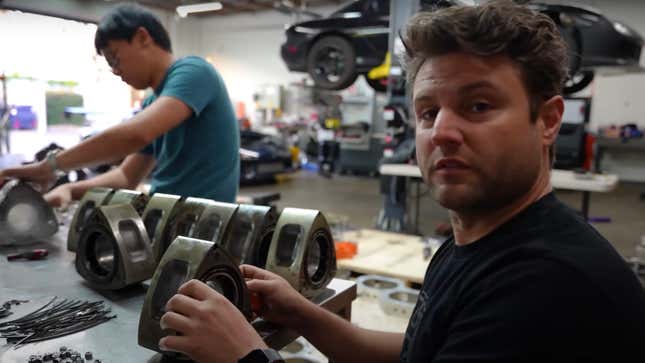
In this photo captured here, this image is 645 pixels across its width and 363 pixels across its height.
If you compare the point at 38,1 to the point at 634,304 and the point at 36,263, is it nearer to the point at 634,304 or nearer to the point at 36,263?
the point at 36,263

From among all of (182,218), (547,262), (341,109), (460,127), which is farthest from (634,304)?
(341,109)

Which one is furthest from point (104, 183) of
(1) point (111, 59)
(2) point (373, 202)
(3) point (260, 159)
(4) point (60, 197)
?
(3) point (260, 159)

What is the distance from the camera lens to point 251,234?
1171 mm

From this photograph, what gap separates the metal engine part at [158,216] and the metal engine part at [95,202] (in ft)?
0.16

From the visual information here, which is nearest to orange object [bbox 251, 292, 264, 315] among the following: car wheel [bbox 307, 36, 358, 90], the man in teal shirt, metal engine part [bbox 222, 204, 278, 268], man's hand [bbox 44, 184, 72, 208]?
metal engine part [bbox 222, 204, 278, 268]

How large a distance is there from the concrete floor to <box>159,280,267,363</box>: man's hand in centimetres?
370

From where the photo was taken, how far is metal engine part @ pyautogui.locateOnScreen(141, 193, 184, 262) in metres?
1.24

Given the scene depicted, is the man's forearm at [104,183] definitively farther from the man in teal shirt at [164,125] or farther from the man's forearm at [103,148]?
the man's forearm at [103,148]

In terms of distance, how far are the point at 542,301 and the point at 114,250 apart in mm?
901

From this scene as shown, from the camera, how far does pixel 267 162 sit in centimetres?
787

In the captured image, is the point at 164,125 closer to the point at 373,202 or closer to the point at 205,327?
the point at 205,327

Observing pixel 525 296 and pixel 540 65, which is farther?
pixel 540 65

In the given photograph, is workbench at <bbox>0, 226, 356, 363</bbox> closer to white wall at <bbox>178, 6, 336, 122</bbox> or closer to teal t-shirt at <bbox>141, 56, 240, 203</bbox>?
teal t-shirt at <bbox>141, 56, 240, 203</bbox>

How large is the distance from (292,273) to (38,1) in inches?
188
